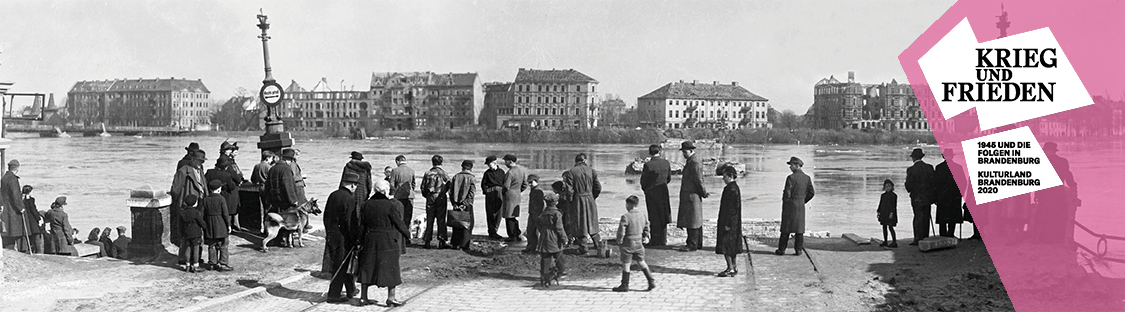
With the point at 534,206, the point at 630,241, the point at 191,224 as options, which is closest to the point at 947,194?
the point at 630,241

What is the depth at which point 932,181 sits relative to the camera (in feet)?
40.8

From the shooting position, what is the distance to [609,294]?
955cm

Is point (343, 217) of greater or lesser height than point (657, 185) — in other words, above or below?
below

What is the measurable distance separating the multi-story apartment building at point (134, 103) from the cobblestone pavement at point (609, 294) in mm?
136592

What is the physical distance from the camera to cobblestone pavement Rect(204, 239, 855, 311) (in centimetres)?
898

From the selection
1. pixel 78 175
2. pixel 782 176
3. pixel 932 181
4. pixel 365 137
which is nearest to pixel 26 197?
pixel 932 181

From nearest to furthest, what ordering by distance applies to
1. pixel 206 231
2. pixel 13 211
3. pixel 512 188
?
1. pixel 206 231
2. pixel 13 211
3. pixel 512 188

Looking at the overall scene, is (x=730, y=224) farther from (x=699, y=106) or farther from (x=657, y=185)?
(x=699, y=106)

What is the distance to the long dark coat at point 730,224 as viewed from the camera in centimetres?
1043

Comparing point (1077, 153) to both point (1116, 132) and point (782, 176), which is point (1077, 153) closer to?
point (1116, 132)

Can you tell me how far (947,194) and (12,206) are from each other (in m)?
13.1

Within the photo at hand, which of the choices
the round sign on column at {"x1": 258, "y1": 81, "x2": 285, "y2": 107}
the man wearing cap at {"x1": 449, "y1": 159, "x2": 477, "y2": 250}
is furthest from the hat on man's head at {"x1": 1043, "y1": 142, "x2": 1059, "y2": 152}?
the round sign on column at {"x1": 258, "y1": 81, "x2": 285, "y2": 107}

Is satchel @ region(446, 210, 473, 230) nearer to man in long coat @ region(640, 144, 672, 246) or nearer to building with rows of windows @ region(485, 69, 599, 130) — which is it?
man in long coat @ region(640, 144, 672, 246)

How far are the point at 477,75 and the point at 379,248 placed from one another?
127m
